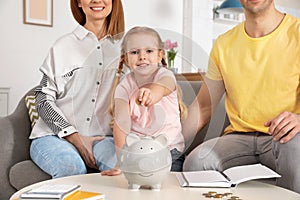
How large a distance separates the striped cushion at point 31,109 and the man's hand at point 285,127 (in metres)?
1.06

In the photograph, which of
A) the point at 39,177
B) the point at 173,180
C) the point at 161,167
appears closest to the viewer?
the point at 161,167

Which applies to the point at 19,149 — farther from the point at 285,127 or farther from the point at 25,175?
the point at 285,127

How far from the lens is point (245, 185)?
1.30m

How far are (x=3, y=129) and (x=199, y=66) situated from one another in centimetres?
99

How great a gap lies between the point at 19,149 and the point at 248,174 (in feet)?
3.55

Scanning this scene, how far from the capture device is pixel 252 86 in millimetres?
1708

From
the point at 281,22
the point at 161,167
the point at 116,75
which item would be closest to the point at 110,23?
the point at 116,75

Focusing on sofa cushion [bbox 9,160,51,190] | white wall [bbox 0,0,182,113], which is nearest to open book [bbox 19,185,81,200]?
sofa cushion [bbox 9,160,51,190]

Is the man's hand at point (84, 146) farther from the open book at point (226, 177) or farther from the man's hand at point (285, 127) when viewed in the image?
the man's hand at point (285, 127)

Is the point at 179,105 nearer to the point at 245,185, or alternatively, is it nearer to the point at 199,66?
the point at 199,66

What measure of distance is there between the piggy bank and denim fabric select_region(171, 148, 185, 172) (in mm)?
145

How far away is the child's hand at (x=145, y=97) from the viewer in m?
1.25

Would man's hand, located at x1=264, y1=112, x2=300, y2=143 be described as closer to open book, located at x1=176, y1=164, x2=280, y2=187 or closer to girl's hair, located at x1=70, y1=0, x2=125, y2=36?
open book, located at x1=176, y1=164, x2=280, y2=187

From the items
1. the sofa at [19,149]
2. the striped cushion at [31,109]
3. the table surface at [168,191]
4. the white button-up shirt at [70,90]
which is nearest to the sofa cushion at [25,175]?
the sofa at [19,149]
